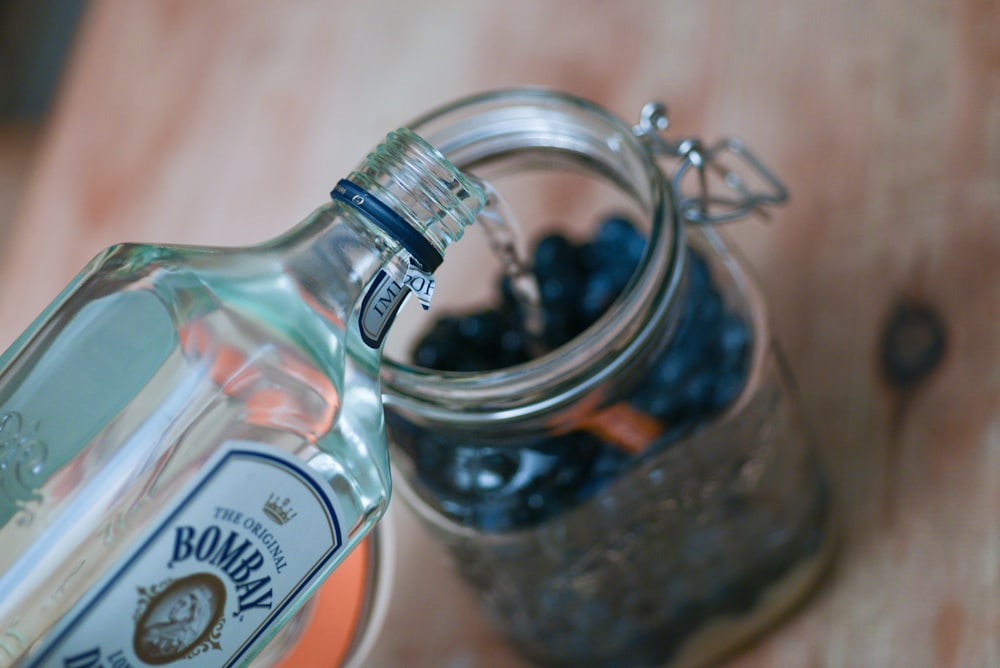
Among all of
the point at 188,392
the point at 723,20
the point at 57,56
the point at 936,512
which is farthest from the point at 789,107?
the point at 57,56

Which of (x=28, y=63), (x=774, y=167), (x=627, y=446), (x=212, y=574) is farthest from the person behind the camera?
(x=28, y=63)

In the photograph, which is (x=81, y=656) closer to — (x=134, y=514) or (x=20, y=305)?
(x=134, y=514)

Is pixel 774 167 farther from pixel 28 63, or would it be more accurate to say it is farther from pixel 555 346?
pixel 28 63

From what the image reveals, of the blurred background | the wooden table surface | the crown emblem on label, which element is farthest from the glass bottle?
the blurred background

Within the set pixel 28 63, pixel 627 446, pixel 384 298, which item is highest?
pixel 28 63

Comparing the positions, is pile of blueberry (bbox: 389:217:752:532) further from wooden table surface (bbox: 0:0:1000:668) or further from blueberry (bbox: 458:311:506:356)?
wooden table surface (bbox: 0:0:1000:668)

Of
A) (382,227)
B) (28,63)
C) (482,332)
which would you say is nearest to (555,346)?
(482,332)
